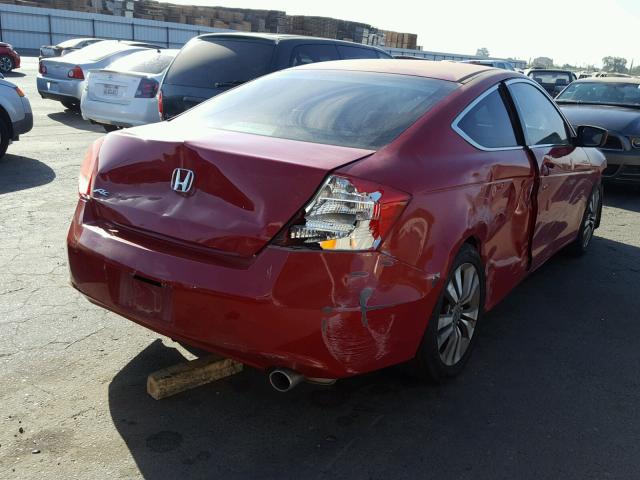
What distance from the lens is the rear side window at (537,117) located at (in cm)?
432

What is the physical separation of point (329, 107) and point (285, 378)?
1454mm

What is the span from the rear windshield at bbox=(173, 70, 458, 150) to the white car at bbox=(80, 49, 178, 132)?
6.69m

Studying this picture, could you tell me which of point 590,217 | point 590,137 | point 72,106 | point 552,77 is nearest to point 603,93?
point 590,217

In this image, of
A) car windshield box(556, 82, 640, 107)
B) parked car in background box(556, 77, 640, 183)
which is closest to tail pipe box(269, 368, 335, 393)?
parked car in background box(556, 77, 640, 183)

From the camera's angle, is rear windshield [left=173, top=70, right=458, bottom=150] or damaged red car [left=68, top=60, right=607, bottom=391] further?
rear windshield [left=173, top=70, right=458, bottom=150]

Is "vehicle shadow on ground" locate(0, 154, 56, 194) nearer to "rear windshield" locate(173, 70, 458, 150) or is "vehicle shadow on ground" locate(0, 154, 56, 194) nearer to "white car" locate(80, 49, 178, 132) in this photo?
"white car" locate(80, 49, 178, 132)

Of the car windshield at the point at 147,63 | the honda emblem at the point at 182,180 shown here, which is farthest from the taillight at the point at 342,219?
the car windshield at the point at 147,63

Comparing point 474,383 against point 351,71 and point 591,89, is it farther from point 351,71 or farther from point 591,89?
point 591,89

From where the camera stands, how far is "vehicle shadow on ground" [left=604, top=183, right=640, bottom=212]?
8.54 meters

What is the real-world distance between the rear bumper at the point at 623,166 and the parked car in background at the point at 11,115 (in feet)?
24.8

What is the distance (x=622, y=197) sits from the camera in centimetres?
915

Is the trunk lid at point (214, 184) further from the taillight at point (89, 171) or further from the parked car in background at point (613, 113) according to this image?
the parked car in background at point (613, 113)

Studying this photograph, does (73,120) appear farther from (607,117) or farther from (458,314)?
(458,314)

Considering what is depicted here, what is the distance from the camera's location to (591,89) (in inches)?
429
